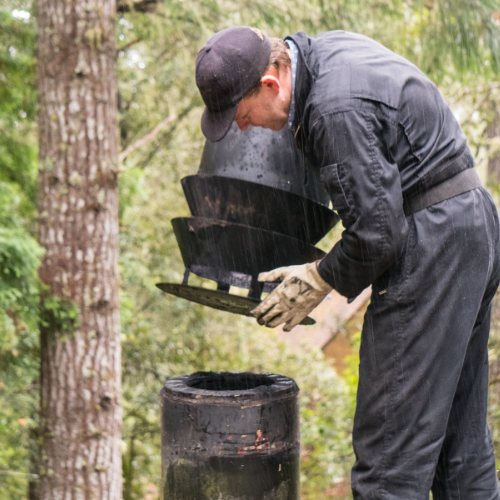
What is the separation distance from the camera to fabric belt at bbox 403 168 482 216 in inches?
72.9

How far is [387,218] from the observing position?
1.70 m

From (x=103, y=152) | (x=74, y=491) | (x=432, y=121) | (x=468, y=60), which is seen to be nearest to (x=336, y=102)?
(x=432, y=121)

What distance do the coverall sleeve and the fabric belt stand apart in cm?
14

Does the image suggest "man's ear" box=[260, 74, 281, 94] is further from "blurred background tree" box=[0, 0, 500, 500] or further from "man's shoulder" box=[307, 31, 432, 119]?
"blurred background tree" box=[0, 0, 500, 500]

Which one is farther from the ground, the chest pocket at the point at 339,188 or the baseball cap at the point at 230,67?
the baseball cap at the point at 230,67

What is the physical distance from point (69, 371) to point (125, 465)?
4216 millimetres

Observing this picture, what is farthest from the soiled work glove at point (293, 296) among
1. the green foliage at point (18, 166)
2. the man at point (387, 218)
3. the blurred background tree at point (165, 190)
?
the green foliage at point (18, 166)

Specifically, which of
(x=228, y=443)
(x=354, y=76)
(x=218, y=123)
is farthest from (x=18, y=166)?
(x=354, y=76)

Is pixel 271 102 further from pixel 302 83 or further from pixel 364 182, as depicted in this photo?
pixel 364 182

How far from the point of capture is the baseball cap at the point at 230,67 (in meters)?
1.88

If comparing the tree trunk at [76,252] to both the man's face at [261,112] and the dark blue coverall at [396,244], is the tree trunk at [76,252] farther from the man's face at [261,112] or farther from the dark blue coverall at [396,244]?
the dark blue coverall at [396,244]

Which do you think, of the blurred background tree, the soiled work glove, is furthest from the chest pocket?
the blurred background tree

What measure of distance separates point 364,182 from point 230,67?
25.0 inches

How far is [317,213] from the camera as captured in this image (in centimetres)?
241
